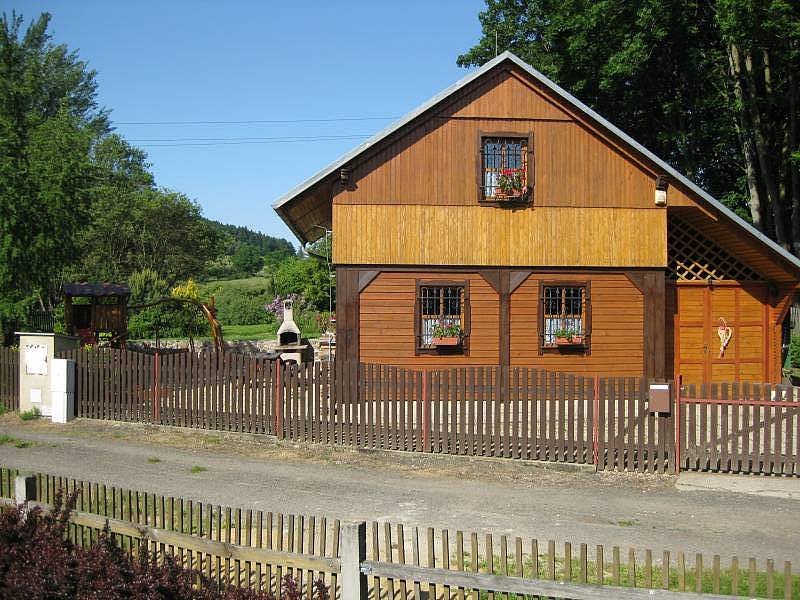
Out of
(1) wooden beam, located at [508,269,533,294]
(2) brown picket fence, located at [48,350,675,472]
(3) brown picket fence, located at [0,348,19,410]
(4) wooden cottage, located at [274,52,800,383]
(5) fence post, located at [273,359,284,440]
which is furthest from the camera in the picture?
(1) wooden beam, located at [508,269,533,294]

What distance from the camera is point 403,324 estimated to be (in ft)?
61.6

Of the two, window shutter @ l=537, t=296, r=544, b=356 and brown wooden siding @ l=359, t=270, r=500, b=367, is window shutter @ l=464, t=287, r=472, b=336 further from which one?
window shutter @ l=537, t=296, r=544, b=356

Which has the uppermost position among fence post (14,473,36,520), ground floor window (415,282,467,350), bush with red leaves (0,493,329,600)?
ground floor window (415,282,467,350)

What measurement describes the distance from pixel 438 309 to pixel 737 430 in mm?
8236

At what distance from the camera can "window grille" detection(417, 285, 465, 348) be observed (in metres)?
18.9

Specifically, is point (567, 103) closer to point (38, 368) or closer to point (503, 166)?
point (503, 166)

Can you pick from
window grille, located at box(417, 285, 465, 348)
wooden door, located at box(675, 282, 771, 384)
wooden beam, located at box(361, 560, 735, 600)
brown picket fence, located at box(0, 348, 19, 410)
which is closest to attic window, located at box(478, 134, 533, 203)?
window grille, located at box(417, 285, 465, 348)

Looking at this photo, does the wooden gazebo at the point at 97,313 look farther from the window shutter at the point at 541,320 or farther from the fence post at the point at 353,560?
the fence post at the point at 353,560

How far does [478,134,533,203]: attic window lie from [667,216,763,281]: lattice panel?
4.67 m

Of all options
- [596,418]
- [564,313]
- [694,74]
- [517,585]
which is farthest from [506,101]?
[694,74]

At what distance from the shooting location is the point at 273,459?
44.8 feet

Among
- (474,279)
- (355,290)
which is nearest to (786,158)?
(474,279)

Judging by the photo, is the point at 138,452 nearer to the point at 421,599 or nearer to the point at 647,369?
the point at 421,599

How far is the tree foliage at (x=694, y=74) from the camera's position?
28.4 meters
